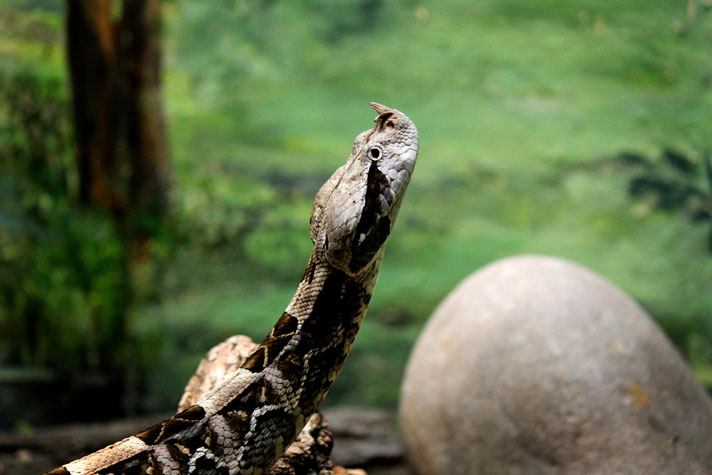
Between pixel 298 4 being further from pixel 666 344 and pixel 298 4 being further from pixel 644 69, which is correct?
pixel 666 344

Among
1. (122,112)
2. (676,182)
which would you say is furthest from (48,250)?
(676,182)

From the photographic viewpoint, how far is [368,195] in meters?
2.41

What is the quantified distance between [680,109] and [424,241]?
A: 3251 mm

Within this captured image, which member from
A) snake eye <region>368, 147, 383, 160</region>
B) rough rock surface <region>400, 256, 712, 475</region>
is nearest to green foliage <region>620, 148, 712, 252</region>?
rough rock surface <region>400, 256, 712, 475</region>

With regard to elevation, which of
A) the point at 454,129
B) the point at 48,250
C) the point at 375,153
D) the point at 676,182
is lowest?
the point at 375,153

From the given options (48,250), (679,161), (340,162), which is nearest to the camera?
(679,161)

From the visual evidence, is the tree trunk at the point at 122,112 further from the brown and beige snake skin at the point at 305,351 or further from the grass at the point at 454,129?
the brown and beige snake skin at the point at 305,351

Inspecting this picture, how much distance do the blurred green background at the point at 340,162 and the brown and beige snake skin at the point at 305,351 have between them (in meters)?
5.20

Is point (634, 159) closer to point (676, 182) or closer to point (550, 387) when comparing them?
point (676, 182)

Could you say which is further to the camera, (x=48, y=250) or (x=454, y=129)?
(x=454, y=129)

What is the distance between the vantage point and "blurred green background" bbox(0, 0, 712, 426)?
7.35 meters

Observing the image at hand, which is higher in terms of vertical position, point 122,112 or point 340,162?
point 122,112

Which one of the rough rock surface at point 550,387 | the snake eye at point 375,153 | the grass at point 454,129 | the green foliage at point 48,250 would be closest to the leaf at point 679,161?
the grass at point 454,129

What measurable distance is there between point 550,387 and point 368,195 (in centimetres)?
264
